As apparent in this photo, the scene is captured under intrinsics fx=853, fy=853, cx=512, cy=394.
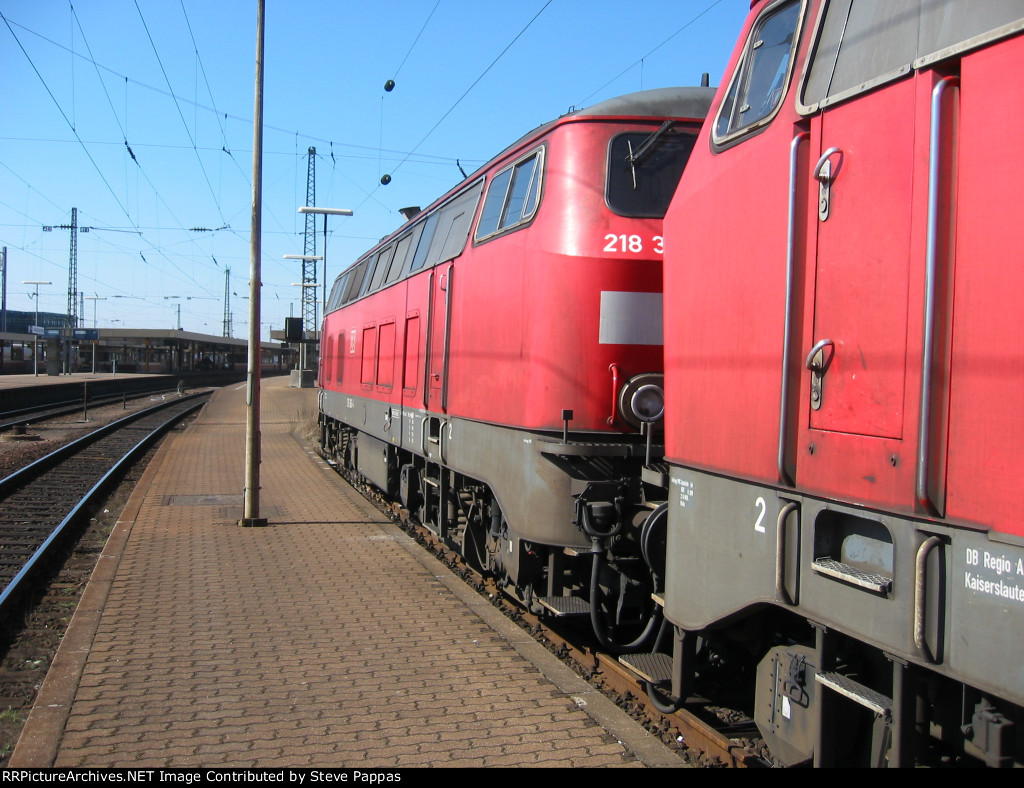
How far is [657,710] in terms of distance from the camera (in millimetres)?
4688

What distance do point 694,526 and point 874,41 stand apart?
205cm

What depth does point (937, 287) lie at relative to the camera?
2543 mm

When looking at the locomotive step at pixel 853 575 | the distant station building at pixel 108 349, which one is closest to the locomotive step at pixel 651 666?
the locomotive step at pixel 853 575

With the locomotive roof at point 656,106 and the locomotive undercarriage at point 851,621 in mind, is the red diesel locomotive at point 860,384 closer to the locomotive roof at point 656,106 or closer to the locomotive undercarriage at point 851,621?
the locomotive undercarriage at point 851,621

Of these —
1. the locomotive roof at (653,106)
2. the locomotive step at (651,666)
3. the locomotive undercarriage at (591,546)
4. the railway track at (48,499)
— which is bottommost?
the railway track at (48,499)

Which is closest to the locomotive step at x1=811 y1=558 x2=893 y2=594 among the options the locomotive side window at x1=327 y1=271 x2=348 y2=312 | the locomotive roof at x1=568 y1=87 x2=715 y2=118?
the locomotive roof at x1=568 y1=87 x2=715 y2=118

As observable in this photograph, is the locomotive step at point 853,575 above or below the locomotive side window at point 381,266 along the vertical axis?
below

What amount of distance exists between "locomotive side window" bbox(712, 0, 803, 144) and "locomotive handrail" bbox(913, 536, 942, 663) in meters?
1.84

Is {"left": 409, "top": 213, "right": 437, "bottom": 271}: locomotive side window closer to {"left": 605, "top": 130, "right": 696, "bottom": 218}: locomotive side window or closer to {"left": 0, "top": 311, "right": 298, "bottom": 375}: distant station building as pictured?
{"left": 605, "top": 130, "right": 696, "bottom": 218}: locomotive side window

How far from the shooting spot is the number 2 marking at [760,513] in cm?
329

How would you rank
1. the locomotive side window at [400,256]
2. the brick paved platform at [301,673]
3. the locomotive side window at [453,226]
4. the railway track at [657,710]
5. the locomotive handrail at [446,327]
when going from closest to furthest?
the railway track at [657,710], the brick paved platform at [301,673], the locomotive side window at [453,226], the locomotive handrail at [446,327], the locomotive side window at [400,256]

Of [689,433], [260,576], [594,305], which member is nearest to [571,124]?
[594,305]

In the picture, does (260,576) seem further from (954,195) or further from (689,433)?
(954,195)

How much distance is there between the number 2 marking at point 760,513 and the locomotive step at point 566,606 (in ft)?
7.52
